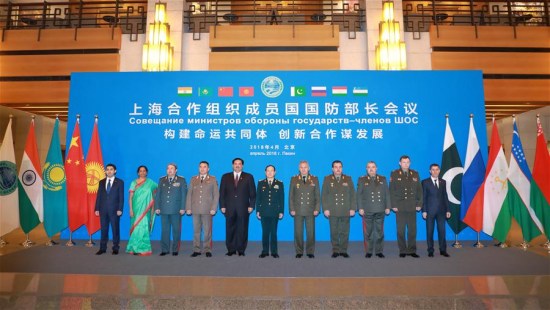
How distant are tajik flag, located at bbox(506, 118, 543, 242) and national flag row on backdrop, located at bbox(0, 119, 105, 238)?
639 centimetres

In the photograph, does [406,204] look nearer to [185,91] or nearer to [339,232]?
[339,232]

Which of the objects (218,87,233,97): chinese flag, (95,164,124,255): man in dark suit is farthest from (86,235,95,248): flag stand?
(218,87,233,97): chinese flag

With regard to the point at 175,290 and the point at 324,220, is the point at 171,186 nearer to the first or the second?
the point at 175,290

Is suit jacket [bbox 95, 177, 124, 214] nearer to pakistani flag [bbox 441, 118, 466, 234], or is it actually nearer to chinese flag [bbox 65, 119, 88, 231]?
chinese flag [bbox 65, 119, 88, 231]

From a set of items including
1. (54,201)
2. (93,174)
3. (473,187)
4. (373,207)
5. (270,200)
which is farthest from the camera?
(93,174)

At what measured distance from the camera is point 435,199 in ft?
14.2

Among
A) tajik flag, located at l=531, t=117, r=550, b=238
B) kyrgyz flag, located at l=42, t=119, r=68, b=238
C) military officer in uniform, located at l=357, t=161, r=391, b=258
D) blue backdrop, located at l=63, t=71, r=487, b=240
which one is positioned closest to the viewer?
military officer in uniform, located at l=357, t=161, r=391, b=258

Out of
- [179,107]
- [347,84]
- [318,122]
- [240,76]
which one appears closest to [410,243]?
[318,122]

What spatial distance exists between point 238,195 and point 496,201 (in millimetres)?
3843

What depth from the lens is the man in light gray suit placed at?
4406mm

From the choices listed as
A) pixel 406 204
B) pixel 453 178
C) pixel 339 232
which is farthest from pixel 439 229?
pixel 339 232

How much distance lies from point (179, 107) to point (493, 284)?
4972 millimetres

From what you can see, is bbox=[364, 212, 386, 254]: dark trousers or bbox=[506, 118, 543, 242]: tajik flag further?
bbox=[506, 118, 543, 242]: tajik flag

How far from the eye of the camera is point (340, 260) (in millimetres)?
4031
